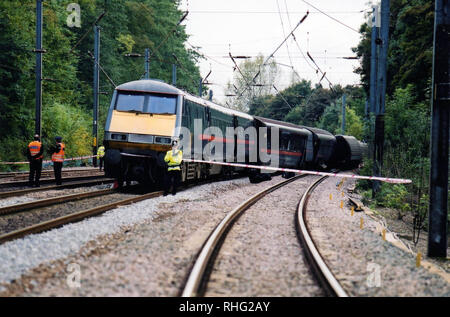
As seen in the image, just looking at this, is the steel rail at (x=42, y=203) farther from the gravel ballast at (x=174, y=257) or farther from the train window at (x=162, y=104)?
the train window at (x=162, y=104)

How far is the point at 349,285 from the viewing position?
5.80m

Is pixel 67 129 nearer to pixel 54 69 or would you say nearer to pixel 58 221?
pixel 54 69

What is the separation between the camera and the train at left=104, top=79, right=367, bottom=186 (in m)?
14.0

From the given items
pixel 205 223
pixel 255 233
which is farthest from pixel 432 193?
pixel 205 223

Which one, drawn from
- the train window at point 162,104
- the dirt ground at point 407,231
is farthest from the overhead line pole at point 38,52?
the dirt ground at point 407,231

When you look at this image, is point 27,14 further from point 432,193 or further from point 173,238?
point 432,193

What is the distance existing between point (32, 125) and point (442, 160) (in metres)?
22.1

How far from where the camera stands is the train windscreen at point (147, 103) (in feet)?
47.2

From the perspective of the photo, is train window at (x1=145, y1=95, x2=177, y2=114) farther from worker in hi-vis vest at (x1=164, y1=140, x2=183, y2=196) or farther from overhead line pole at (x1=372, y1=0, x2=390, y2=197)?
overhead line pole at (x1=372, y1=0, x2=390, y2=197)

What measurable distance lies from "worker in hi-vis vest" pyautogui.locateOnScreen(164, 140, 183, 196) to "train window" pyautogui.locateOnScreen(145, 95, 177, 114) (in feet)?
3.84

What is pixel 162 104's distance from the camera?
14.5 metres

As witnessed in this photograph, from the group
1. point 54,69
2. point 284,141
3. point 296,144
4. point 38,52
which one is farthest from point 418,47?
point 54,69

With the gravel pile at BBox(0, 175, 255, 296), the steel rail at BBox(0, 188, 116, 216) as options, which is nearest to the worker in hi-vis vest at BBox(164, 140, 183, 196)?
the steel rail at BBox(0, 188, 116, 216)

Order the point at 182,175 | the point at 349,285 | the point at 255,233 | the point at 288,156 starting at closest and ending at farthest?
the point at 349,285 < the point at 255,233 < the point at 182,175 < the point at 288,156
